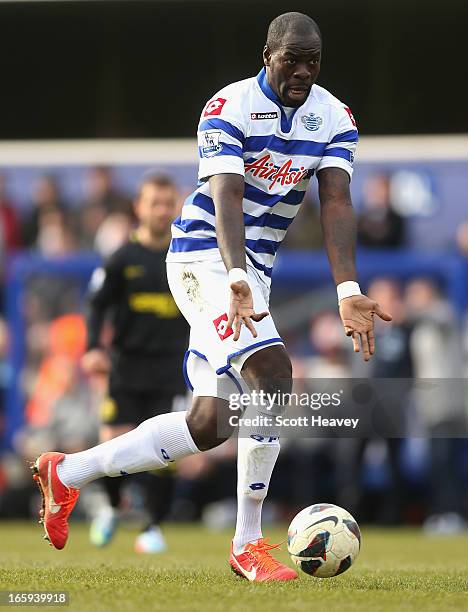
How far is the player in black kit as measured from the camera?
9023 mm

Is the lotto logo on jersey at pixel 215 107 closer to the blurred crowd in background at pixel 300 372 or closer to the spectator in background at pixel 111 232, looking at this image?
the blurred crowd in background at pixel 300 372

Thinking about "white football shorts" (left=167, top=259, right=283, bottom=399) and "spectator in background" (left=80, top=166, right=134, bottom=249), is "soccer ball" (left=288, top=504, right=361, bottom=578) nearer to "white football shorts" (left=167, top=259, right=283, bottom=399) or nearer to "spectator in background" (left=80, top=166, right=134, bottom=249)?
"white football shorts" (left=167, top=259, right=283, bottom=399)

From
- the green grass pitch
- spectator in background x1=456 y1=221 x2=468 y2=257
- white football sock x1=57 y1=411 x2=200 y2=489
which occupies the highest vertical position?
spectator in background x1=456 y1=221 x2=468 y2=257

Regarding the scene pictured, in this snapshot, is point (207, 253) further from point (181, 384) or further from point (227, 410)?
point (181, 384)

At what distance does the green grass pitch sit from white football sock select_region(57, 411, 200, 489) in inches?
17.3

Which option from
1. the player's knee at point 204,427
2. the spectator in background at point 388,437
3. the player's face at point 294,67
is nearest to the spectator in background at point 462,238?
the spectator in background at point 388,437

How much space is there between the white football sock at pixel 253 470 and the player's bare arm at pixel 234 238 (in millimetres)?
491

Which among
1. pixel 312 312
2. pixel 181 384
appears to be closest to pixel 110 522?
pixel 181 384

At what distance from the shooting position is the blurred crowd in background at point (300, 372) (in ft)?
40.6

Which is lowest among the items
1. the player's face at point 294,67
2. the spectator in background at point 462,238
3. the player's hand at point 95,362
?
the player's hand at point 95,362

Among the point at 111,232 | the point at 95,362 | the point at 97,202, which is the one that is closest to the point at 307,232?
the point at 111,232

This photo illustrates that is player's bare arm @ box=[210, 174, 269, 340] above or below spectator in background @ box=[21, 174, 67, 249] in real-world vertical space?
below

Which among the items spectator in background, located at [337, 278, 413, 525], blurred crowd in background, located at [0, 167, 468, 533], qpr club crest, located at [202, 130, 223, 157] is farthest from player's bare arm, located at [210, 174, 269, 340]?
blurred crowd in background, located at [0, 167, 468, 533]

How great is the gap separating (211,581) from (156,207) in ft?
12.4
